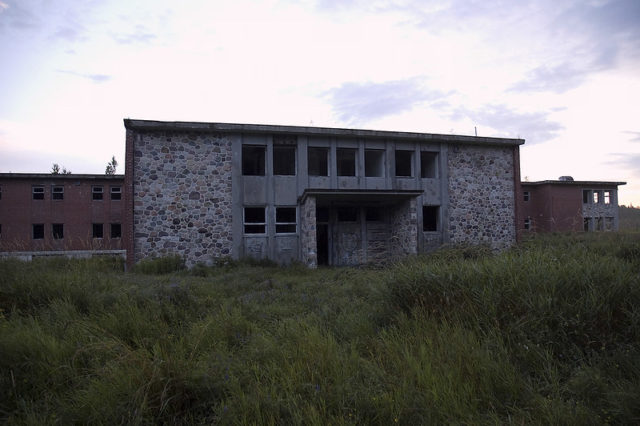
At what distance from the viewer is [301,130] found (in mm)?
15141

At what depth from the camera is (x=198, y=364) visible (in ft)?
11.3

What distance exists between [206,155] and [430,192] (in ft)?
33.1

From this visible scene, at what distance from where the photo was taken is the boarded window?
25.7 m

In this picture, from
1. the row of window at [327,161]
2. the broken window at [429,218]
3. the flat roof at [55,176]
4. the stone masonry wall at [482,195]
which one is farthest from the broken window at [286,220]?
the flat roof at [55,176]

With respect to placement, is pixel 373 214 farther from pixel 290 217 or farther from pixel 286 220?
pixel 286 220

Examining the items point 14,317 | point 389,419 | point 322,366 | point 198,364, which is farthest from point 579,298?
point 14,317

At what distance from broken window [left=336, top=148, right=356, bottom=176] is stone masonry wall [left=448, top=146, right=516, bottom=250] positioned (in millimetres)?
4611

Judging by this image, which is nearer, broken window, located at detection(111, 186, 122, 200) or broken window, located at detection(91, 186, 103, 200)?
broken window, located at detection(91, 186, 103, 200)

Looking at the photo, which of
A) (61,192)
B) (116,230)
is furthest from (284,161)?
(61,192)

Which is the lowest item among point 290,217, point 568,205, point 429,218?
point 429,218

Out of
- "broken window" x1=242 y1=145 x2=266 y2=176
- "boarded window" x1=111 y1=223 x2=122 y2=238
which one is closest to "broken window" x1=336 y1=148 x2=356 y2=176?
"broken window" x1=242 y1=145 x2=266 y2=176

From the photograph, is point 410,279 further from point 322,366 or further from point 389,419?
point 389,419

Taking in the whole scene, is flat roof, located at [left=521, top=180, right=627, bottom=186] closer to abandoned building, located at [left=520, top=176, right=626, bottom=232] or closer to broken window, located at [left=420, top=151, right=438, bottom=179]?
abandoned building, located at [left=520, top=176, right=626, bottom=232]

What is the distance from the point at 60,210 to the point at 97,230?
2591 mm
